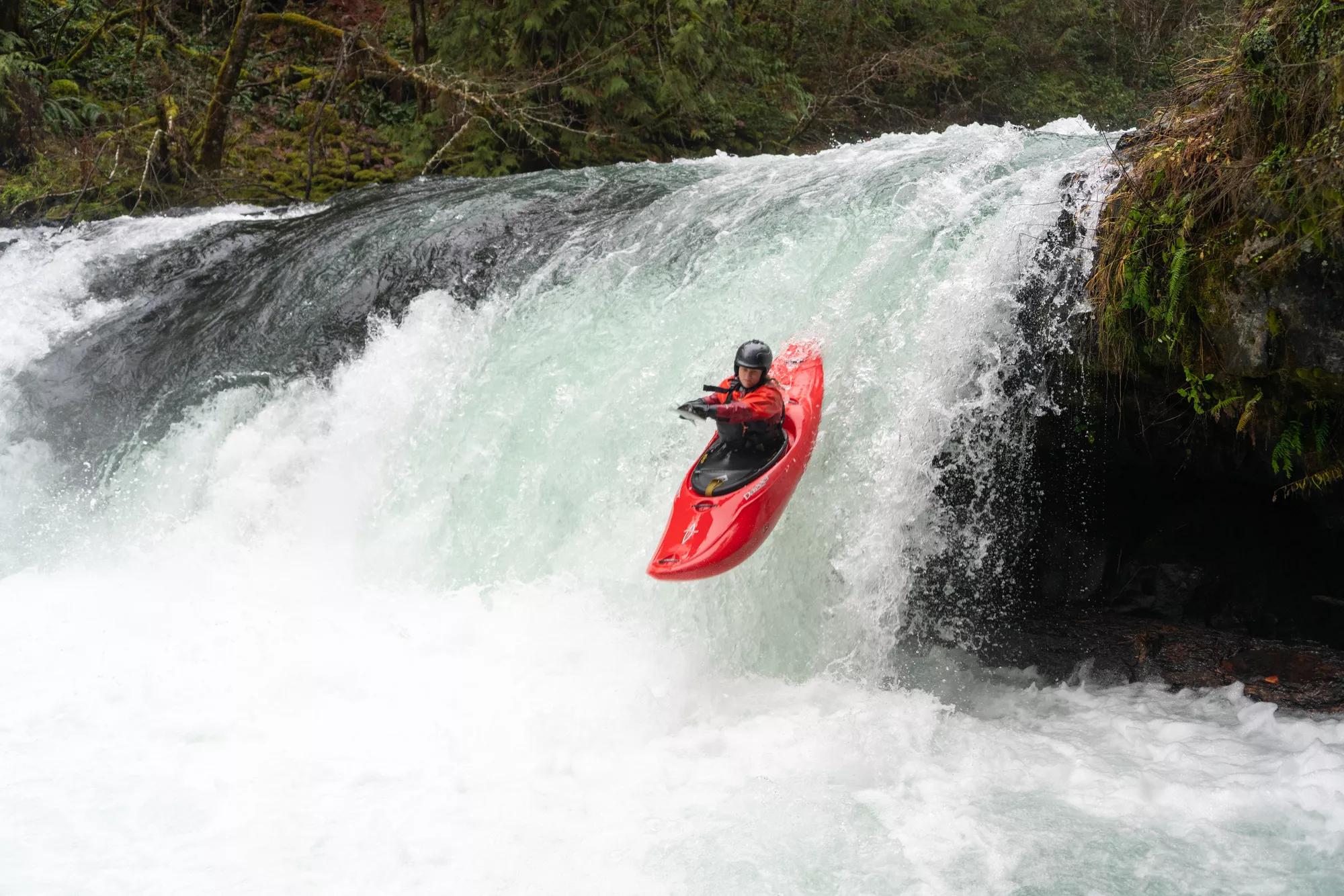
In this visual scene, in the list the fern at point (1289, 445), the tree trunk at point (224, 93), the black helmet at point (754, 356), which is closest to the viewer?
the fern at point (1289, 445)

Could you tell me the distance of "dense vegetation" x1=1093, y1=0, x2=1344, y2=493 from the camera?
12.4ft

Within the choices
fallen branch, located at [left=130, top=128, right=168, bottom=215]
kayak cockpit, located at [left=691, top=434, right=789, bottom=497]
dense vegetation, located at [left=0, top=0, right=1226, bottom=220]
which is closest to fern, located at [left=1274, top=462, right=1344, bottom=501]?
kayak cockpit, located at [left=691, top=434, right=789, bottom=497]

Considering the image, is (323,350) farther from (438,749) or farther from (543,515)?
(438,749)

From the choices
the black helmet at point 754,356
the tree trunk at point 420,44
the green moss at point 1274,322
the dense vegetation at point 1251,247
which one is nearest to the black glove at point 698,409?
the black helmet at point 754,356

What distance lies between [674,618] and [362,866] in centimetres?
189

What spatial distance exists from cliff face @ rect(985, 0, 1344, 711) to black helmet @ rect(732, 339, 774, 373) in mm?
1367

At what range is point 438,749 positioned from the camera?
436cm

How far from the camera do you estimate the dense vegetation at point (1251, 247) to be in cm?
379

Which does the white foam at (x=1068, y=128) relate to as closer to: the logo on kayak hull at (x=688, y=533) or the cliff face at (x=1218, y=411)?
the cliff face at (x=1218, y=411)

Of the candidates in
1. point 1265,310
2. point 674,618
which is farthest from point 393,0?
point 1265,310

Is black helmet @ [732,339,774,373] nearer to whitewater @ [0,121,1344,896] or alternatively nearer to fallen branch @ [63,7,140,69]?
whitewater @ [0,121,1344,896]

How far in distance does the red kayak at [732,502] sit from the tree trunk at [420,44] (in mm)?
8677

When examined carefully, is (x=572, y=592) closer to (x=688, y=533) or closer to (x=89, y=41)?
(x=688, y=533)

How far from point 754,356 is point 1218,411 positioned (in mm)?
2000
